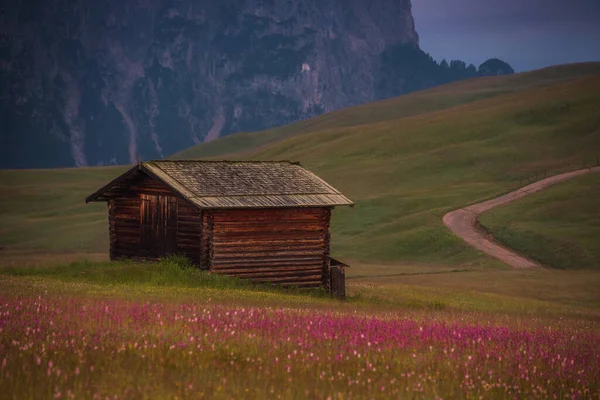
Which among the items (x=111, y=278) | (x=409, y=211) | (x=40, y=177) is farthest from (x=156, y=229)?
(x=40, y=177)

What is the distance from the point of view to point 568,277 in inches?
1980

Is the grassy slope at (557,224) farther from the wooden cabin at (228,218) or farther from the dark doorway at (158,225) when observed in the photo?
the dark doorway at (158,225)

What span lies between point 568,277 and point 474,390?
41669mm

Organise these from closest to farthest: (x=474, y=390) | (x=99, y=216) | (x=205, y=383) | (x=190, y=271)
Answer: (x=205, y=383)
(x=474, y=390)
(x=190, y=271)
(x=99, y=216)

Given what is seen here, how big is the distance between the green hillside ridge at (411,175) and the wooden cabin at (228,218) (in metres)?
24.5

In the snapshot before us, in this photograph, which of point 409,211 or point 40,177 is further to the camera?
point 40,177

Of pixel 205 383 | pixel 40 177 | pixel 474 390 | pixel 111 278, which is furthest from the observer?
pixel 40 177

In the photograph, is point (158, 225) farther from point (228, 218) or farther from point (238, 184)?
point (238, 184)

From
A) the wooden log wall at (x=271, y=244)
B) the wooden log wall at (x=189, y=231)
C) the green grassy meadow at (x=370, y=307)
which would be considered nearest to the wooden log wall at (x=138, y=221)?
the wooden log wall at (x=189, y=231)

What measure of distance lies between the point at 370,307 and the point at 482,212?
1893 inches

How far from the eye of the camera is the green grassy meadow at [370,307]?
1061cm

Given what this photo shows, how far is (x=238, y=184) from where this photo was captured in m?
35.9

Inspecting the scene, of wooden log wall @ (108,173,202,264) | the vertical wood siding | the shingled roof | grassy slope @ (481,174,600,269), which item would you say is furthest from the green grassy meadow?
the shingled roof

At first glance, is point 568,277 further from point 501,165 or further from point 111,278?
point 501,165
